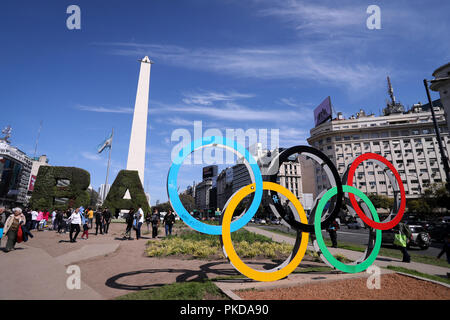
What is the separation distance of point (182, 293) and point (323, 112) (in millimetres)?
69937

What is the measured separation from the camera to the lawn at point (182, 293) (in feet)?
15.8

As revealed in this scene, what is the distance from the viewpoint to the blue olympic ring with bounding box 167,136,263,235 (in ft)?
19.8

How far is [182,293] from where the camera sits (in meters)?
5.02

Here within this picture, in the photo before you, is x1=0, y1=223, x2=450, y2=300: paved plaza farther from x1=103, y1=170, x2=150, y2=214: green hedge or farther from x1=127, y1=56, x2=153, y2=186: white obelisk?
x1=127, y1=56, x2=153, y2=186: white obelisk

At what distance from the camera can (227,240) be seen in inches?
242

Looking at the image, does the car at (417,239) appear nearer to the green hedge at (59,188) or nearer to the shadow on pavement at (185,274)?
the shadow on pavement at (185,274)

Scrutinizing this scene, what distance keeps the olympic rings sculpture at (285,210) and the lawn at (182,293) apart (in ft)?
3.34

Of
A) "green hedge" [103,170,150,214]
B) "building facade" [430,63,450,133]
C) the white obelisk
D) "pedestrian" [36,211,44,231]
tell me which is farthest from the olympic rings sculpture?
"building facade" [430,63,450,133]

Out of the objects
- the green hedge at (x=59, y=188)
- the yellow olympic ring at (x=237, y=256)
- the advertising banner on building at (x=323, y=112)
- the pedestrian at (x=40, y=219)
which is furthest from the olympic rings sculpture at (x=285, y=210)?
the advertising banner on building at (x=323, y=112)

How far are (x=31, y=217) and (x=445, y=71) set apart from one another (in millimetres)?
60796

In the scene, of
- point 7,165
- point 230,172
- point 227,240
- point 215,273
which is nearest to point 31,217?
point 215,273

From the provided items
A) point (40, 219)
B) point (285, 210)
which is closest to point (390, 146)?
point (285, 210)

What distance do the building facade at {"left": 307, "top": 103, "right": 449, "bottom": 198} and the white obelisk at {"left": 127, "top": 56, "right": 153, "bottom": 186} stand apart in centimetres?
5091

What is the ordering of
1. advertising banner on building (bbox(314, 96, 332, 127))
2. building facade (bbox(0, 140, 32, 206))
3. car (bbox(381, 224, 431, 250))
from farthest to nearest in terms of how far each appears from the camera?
building facade (bbox(0, 140, 32, 206))
advertising banner on building (bbox(314, 96, 332, 127))
car (bbox(381, 224, 431, 250))
